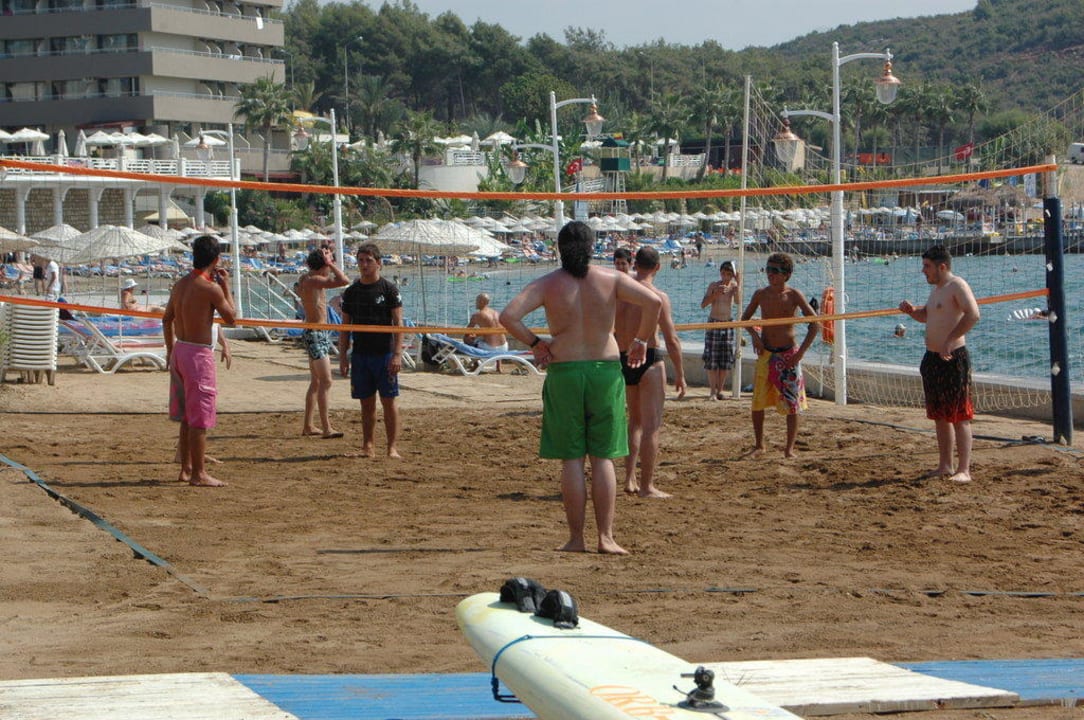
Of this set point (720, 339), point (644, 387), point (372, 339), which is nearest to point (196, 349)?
point (372, 339)

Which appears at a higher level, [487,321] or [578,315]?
[578,315]

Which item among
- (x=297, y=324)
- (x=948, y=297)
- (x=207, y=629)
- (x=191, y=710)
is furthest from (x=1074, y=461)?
(x=191, y=710)

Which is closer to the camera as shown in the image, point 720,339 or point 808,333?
point 808,333

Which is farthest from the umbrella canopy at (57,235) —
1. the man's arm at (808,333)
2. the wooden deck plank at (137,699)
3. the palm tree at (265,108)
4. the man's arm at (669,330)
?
the palm tree at (265,108)

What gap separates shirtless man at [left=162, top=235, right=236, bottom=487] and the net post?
5.62 meters

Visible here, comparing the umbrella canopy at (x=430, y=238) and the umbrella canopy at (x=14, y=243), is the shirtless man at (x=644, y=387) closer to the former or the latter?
the umbrella canopy at (x=430, y=238)

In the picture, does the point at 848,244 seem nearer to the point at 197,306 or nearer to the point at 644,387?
the point at 644,387

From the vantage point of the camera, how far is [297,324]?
9609mm

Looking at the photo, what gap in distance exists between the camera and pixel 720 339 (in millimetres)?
14422

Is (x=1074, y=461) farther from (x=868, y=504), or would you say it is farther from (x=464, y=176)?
(x=464, y=176)

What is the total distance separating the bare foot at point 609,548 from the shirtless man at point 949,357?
3.14 meters

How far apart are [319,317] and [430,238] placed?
394 inches

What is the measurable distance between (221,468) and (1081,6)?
187 m

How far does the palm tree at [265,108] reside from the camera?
79.0 metres
